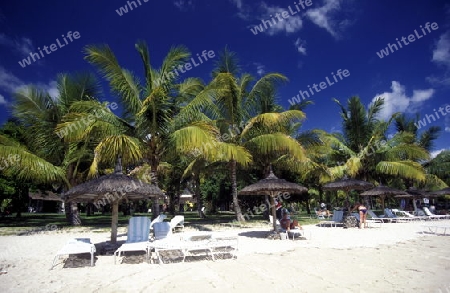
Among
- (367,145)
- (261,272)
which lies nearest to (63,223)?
(261,272)

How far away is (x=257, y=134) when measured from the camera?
612 inches

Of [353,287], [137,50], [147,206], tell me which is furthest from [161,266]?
[147,206]

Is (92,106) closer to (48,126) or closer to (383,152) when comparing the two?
(48,126)

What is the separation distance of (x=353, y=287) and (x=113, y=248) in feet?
18.5

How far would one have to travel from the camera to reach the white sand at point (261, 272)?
4.50 m

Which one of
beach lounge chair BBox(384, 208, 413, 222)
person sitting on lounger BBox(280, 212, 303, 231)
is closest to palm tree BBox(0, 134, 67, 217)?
person sitting on lounger BBox(280, 212, 303, 231)

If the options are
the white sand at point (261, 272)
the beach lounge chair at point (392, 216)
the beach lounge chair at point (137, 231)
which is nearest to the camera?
the white sand at point (261, 272)

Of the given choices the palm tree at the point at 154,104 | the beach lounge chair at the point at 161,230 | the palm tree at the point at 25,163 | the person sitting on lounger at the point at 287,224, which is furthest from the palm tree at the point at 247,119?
the palm tree at the point at 25,163

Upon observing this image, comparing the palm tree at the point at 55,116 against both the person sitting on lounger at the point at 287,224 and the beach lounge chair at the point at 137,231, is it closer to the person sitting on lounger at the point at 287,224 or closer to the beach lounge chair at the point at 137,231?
the beach lounge chair at the point at 137,231

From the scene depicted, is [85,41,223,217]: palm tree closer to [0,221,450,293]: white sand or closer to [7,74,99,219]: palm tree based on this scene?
[7,74,99,219]: palm tree

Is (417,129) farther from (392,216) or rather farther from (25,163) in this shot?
(25,163)

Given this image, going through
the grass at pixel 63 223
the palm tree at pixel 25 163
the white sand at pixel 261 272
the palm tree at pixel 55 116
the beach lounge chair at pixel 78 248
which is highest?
the palm tree at pixel 55 116

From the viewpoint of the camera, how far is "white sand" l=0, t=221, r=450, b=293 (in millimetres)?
4496

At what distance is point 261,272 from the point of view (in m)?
5.33
